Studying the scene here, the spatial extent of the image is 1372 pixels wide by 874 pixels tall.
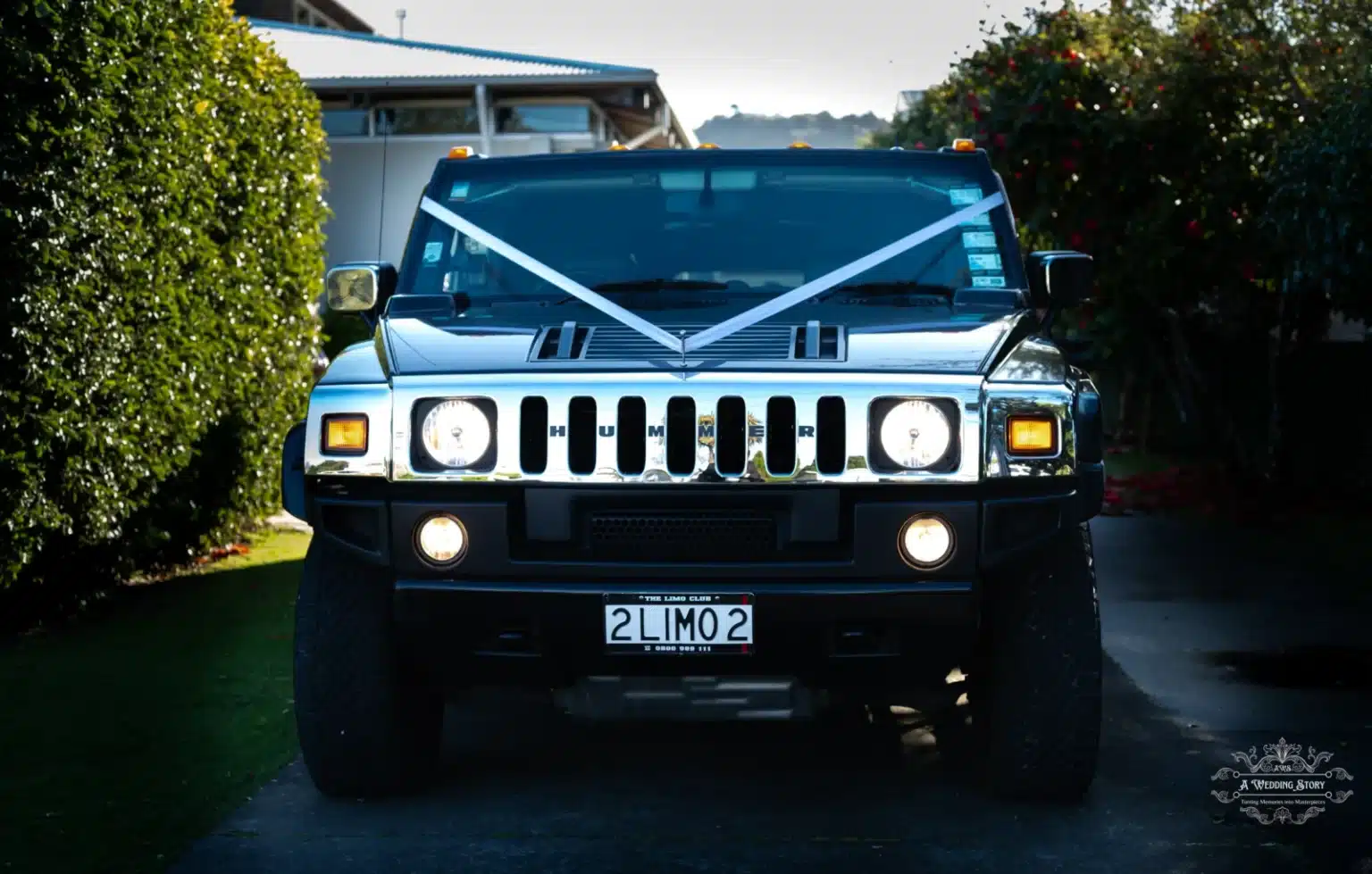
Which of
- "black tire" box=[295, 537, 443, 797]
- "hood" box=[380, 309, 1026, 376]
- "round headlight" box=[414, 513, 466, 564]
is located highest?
"hood" box=[380, 309, 1026, 376]

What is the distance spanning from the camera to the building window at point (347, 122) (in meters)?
27.0

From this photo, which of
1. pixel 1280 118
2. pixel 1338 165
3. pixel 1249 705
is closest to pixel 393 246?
pixel 1280 118

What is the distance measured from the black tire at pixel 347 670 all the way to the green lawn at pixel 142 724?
45 cm

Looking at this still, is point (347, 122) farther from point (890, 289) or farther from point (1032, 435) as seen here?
point (1032, 435)

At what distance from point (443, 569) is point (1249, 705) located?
11.7 ft

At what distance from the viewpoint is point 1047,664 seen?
5207mm

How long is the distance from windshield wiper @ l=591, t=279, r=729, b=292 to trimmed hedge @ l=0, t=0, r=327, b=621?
2937 mm

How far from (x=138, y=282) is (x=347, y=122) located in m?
18.9

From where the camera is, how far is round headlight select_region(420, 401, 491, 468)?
5.10m

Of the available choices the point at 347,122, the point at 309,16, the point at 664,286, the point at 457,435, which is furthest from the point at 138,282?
the point at 309,16

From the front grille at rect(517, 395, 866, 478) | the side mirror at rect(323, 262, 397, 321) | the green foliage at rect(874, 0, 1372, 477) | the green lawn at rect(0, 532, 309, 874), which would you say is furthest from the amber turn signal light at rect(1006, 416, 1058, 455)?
the green foliage at rect(874, 0, 1372, 477)

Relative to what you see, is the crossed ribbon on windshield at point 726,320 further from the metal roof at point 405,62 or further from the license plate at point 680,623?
the metal roof at point 405,62

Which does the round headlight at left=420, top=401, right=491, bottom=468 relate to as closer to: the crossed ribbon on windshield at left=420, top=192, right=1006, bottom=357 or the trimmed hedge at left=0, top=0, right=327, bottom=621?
the crossed ribbon on windshield at left=420, top=192, right=1006, bottom=357

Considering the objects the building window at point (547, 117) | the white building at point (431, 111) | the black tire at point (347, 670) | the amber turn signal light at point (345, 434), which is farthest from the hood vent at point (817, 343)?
the building window at point (547, 117)
